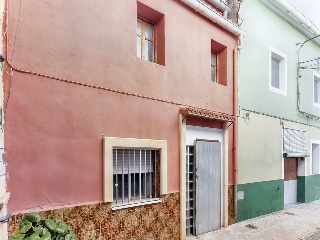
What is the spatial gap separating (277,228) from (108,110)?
21.6 ft

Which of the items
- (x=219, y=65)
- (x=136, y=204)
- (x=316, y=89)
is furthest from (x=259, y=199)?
(x=316, y=89)

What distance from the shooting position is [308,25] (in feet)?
39.9

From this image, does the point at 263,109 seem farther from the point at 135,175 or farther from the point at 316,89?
Answer: the point at 316,89

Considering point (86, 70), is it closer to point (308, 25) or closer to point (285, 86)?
point (285, 86)

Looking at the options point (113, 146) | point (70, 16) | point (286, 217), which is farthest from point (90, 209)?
point (286, 217)

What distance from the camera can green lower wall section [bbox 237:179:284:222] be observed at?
8859mm

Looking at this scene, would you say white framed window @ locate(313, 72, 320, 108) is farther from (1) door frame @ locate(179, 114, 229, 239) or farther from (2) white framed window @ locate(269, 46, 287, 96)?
(1) door frame @ locate(179, 114, 229, 239)

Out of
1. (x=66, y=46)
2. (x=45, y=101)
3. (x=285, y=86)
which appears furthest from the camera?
(x=285, y=86)

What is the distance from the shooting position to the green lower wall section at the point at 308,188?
12.5 metres

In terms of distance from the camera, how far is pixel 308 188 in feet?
41.8

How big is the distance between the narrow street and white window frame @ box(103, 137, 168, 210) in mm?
2070

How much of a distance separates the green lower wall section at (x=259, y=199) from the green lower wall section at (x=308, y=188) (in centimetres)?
236

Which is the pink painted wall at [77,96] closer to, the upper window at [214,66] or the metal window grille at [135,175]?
the metal window grille at [135,175]

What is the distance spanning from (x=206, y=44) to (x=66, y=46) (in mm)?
4267
